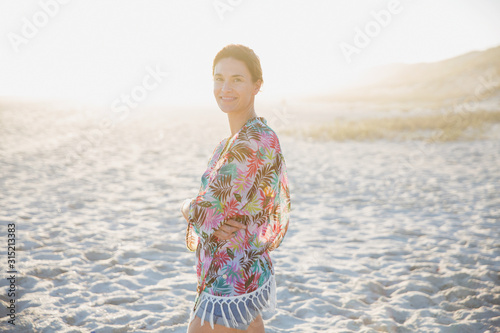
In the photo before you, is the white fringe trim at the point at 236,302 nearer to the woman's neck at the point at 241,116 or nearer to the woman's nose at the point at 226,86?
the woman's neck at the point at 241,116

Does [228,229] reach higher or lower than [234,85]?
lower

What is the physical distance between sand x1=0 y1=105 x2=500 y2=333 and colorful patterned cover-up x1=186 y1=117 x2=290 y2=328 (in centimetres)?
179

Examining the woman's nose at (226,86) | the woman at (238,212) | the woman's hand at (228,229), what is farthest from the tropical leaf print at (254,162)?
the woman's nose at (226,86)

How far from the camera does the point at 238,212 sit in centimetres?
167

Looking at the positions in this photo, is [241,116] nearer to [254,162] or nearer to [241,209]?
[254,162]

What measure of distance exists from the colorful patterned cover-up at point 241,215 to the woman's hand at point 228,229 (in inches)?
1.1

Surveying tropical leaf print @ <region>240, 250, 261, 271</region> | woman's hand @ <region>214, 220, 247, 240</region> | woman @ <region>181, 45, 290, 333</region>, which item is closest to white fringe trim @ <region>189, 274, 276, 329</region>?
woman @ <region>181, 45, 290, 333</region>

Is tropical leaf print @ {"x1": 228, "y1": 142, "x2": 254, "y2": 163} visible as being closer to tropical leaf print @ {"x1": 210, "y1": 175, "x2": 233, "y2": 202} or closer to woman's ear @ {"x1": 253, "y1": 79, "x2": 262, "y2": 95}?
tropical leaf print @ {"x1": 210, "y1": 175, "x2": 233, "y2": 202}

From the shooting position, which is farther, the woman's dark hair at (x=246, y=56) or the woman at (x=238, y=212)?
the woman's dark hair at (x=246, y=56)

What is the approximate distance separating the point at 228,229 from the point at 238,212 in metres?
0.09

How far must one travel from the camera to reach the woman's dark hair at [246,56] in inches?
72.1

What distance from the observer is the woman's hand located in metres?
1.67

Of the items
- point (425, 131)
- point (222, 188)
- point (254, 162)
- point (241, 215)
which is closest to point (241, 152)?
point (254, 162)

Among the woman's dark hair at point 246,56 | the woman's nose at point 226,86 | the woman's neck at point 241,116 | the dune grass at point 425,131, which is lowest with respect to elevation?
the woman's neck at point 241,116
